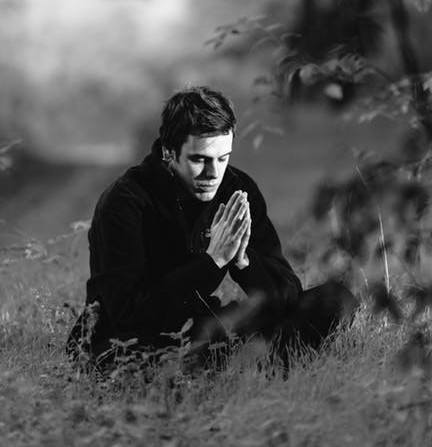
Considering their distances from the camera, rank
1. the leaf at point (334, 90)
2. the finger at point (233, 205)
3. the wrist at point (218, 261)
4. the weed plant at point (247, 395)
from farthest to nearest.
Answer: the leaf at point (334, 90), the wrist at point (218, 261), the finger at point (233, 205), the weed plant at point (247, 395)

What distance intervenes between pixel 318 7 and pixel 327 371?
63.4 inches

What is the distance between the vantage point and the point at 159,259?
4.32 metres

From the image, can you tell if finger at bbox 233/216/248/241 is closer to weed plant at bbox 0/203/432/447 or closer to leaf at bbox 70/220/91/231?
weed plant at bbox 0/203/432/447

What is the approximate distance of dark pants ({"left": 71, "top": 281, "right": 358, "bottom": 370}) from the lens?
13.9 ft

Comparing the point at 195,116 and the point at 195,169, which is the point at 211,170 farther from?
the point at 195,116

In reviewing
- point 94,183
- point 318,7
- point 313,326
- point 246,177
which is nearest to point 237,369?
point 313,326

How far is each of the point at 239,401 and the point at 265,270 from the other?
0.72m

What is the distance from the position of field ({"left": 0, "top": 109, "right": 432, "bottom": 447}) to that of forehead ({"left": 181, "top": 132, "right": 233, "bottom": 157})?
0.59m

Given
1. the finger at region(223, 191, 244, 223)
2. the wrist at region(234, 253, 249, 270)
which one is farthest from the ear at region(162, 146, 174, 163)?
the wrist at region(234, 253, 249, 270)

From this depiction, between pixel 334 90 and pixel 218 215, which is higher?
pixel 334 90

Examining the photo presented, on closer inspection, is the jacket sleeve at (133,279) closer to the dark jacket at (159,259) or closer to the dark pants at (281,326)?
the dark jacket at (159,259)

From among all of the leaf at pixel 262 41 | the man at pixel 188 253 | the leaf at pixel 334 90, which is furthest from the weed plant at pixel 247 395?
the leaf at pixel 262 41

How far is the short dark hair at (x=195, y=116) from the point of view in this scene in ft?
13.2

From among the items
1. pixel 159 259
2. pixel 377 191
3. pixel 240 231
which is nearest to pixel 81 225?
pixel 159 259
